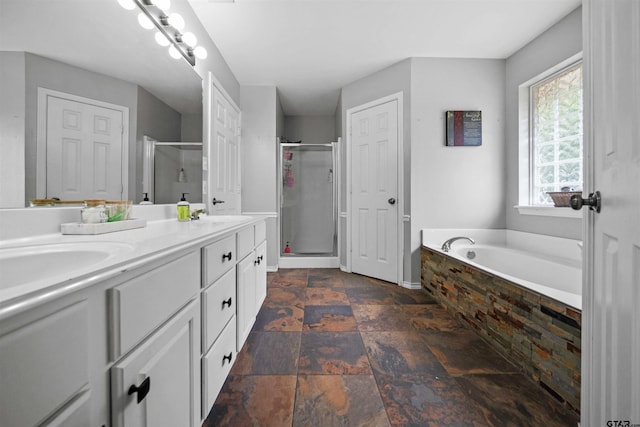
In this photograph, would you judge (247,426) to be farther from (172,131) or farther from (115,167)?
(172,131)

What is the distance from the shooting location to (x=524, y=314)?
4.50 ft

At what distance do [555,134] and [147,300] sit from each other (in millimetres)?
3128

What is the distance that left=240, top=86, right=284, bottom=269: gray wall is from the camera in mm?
3340

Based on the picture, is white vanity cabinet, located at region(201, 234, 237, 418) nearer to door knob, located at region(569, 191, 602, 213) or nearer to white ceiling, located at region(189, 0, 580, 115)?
door knob, located at region(569, 191, 602, 213)

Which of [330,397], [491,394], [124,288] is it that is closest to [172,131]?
[124,288]

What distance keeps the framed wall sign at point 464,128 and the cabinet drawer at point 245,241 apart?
2.22 m

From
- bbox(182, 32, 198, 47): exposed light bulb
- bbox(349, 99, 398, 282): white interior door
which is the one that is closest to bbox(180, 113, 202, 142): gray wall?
bbox(182, 32, 198, 47): exposed light bulb

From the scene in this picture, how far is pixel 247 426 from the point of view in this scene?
1.06 meters

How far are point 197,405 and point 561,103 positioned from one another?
10.7ft

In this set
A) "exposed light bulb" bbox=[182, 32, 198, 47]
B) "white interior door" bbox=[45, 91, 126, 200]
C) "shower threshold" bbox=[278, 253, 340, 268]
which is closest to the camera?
"white interior door" bbox=[45, 91, 126, 200]

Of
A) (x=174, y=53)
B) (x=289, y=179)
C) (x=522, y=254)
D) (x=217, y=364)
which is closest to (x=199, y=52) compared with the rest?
(x=174, y=53)

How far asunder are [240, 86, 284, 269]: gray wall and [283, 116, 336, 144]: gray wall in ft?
3.84

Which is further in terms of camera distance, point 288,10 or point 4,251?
point 288,10

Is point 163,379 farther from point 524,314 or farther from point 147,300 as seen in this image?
point 524,314
